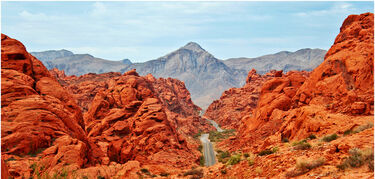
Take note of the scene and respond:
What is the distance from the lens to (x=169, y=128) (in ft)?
155

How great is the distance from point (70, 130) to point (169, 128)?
21.8m

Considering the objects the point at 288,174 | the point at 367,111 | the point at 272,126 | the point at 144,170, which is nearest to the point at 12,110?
the point at 144,170

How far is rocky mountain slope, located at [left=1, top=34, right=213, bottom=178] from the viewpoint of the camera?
21.2 m

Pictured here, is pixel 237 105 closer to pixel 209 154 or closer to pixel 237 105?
pixel 237 105

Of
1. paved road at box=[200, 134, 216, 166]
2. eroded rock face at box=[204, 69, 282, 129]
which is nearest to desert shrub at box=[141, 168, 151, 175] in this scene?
paved road at box=[200, 134, 216, 166]

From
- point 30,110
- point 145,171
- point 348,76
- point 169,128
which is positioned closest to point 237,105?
point 169,128

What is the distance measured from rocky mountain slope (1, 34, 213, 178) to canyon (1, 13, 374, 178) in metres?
0.09

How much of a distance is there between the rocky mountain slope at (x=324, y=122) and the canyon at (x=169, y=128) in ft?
0.26

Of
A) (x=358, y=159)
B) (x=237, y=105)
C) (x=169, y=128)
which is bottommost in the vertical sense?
(x=237, y=105)

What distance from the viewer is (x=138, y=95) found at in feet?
181

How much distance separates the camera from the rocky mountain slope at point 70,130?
2123 centimetres

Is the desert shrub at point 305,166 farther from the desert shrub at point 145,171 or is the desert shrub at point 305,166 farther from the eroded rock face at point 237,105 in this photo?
the eroded rock face at point 237,105

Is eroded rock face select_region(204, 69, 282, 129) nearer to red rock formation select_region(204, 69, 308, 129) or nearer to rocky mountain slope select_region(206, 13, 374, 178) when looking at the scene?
red rock formation select_region(204, 69, 308, 129)

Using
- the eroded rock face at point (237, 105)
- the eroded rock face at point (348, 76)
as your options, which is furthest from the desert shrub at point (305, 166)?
→ the eroded rock face at point (237, 105)
